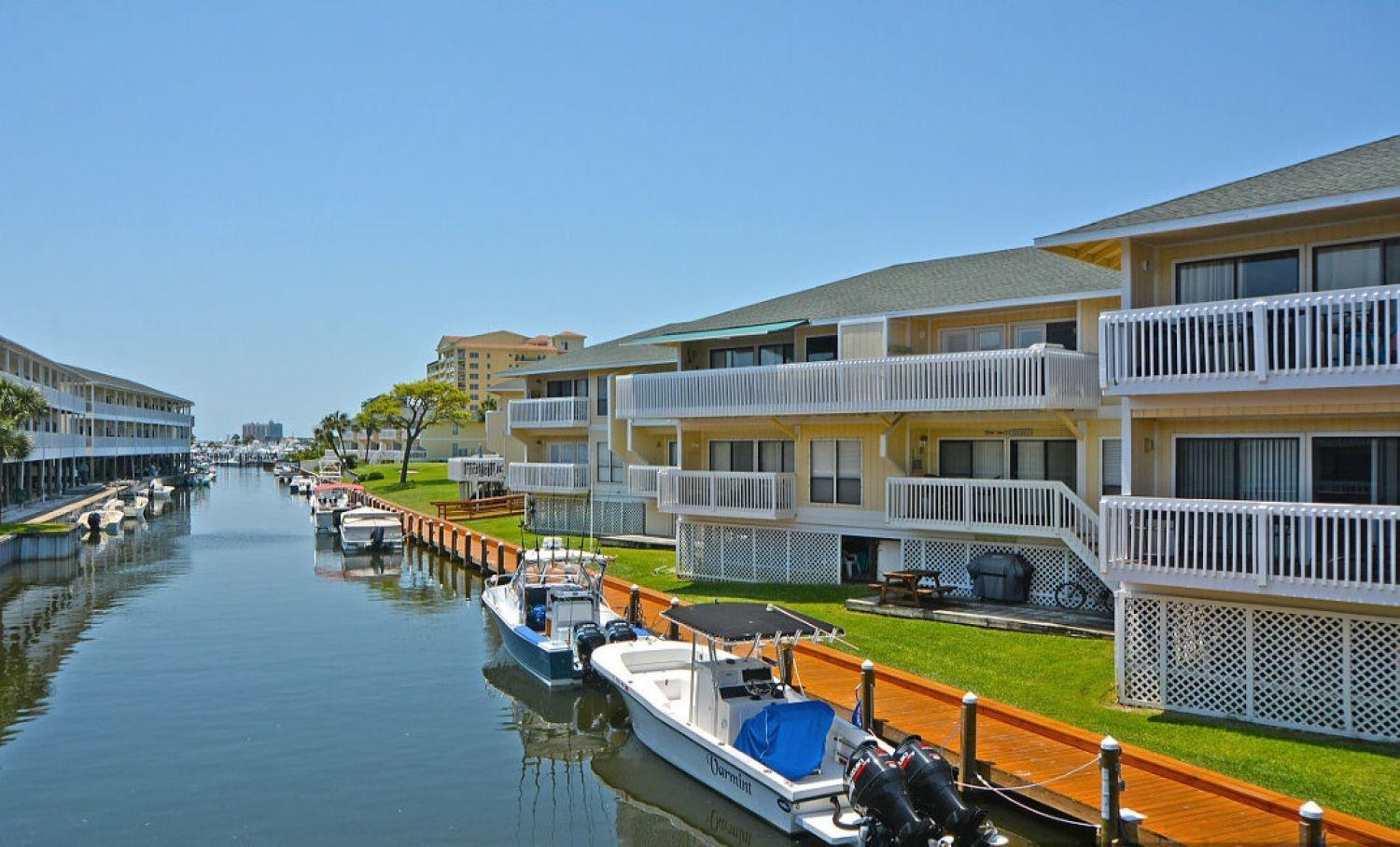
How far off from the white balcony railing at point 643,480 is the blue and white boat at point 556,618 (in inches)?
355

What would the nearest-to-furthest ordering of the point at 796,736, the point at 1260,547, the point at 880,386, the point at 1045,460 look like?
the point at 796,736 < the point at 1260,547 < the point at 1045,460 < the point at 880,386

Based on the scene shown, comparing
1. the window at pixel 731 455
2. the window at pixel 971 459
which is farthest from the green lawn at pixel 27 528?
the window at pixel 971 459

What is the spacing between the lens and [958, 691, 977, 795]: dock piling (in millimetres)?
12812

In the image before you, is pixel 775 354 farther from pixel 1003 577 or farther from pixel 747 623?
pixel 747 623

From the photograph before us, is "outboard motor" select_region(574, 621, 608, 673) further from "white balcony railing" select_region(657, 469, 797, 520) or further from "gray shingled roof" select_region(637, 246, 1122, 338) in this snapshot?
"gray shingled roof" select_region(637, 246, 1122, 338)

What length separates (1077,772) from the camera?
12.5 metres

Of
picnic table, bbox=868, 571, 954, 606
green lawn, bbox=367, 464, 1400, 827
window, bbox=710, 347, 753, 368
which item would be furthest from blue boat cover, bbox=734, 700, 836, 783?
window, bbox=710, 347, 753, 368

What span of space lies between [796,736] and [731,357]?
18116mm

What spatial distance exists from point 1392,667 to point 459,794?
43.8ft

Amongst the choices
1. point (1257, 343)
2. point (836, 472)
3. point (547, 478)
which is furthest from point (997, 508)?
point (547, 478)

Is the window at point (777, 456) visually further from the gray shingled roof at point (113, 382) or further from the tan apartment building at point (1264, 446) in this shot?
the gray shingled roof at point (113, 382)

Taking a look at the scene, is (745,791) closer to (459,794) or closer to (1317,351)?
(459,794)

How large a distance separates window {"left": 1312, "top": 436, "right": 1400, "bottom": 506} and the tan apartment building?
0.03 metres

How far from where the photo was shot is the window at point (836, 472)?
26859mm
